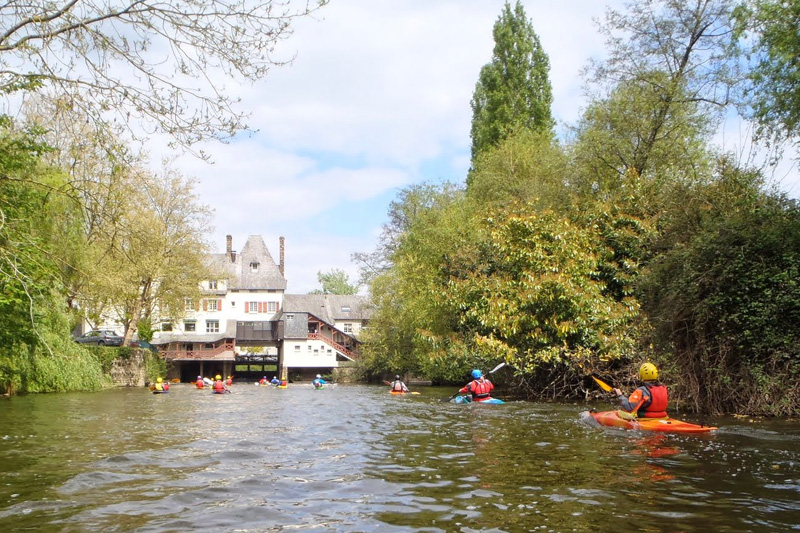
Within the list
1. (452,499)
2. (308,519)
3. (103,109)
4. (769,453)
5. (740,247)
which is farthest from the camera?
(740,247)

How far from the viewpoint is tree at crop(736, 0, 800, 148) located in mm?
16391

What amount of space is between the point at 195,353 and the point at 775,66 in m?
59.9

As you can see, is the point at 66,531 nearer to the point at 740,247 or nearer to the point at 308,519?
the point at 308,519

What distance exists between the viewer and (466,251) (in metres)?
30.6

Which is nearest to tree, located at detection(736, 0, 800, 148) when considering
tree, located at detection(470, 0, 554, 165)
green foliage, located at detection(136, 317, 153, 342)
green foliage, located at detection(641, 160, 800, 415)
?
green foliage, located at detection(641, 160, 800, 415)

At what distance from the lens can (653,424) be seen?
1391 centimetres

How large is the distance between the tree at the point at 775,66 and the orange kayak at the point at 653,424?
8528 millimetres

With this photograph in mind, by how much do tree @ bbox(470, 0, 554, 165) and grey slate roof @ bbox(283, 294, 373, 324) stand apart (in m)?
A: 33.4

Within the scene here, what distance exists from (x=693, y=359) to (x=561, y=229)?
28.0 feet

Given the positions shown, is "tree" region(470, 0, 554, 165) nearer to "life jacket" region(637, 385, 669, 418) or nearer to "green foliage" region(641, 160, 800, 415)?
"green foliage" region(641, 160, 800, 415)

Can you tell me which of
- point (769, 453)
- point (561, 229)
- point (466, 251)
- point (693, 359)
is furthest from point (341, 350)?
point (769, 453)

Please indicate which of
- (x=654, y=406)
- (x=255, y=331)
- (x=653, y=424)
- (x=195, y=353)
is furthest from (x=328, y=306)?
(x=653, y=424)

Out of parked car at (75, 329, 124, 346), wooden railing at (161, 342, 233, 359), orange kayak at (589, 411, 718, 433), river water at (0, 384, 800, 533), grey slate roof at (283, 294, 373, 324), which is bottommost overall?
river water at (0, 384, 800, 533)

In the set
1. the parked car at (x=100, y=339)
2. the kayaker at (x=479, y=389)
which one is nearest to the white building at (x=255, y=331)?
the parked car at (x=100, y=339)
